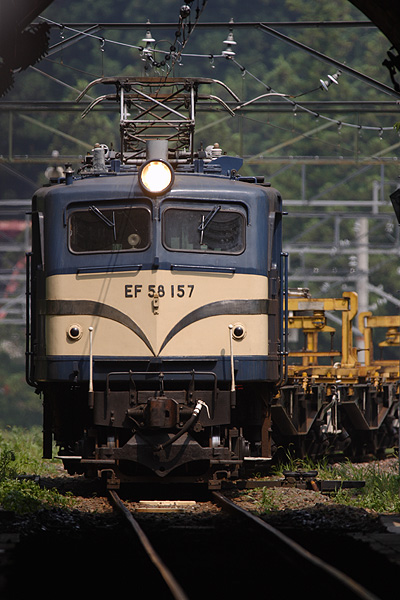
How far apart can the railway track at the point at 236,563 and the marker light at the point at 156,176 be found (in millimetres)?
3388

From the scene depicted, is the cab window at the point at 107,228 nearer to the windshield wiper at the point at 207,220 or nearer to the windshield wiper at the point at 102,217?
the windshield wiper at the point at 102,217

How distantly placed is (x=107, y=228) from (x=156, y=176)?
30.2 inches

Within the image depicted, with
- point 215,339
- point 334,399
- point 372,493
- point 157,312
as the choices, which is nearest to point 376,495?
point 372,493

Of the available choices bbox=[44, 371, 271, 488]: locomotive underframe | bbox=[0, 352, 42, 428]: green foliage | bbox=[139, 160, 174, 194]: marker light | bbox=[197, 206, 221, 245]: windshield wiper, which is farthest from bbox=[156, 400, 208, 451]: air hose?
bbox=[0, 352, 42, 428]: green foliage

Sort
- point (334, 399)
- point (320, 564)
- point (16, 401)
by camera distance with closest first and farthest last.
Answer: point (320, 564) < point (334, 399) < point (16, 401)

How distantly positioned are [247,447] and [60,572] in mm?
4647

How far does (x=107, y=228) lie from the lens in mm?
11547

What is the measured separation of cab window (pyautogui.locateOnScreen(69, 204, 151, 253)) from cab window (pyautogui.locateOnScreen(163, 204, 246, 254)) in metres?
0.27

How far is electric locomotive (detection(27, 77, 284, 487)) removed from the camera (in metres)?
11.1

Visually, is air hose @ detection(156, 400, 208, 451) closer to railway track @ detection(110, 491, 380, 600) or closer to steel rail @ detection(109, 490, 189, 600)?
steel rail @ detection(109, 490, 189, 600)

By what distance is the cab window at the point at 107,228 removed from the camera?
37.5 ft

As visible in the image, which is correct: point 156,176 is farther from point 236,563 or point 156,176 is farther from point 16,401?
point 16,401

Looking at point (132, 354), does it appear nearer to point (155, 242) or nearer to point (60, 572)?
point (155, 242)

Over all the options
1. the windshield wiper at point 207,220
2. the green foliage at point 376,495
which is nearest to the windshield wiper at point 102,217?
the windshield wiper at point 207,220
